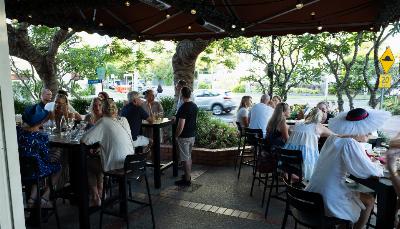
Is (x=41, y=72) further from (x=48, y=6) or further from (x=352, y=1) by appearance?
(x=352, y=1)

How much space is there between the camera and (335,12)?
15.3ft

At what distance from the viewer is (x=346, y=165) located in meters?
2.76

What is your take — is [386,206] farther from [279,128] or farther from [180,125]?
[180,125]

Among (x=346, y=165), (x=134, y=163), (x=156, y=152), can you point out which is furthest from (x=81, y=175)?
(x=346, y=165)

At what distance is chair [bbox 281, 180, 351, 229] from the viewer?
8.47 feet

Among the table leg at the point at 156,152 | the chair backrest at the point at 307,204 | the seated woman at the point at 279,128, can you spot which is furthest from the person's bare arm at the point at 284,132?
the chair backrest at the point at 307,204

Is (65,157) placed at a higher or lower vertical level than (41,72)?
lower

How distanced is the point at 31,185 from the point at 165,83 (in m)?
31.2

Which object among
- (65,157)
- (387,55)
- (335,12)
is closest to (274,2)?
(335,12)

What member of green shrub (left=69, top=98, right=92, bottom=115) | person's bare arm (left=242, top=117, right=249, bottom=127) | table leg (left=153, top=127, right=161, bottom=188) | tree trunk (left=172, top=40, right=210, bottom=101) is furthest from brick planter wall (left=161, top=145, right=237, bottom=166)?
green shrub (left=69, top=98, right=92, bottom=115)

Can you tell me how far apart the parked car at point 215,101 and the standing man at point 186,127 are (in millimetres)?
12058

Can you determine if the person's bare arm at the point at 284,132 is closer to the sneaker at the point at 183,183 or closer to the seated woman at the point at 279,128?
the seated woman at the point at 279,128

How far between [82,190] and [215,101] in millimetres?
14085

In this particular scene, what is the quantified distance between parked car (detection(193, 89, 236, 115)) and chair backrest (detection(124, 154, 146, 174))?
13625mm
